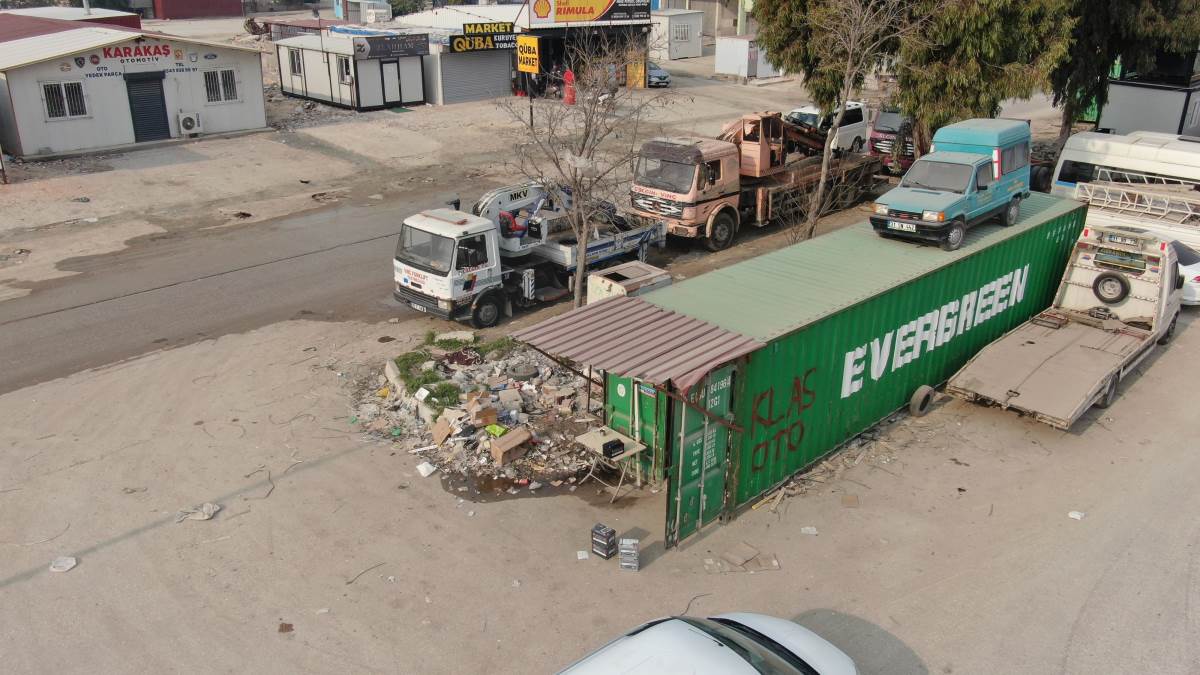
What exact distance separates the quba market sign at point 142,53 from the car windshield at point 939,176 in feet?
83.2

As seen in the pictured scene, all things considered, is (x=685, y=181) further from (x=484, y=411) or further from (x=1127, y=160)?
(x=1127, y=160)

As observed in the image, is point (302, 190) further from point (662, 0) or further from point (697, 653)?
point (662, 0)

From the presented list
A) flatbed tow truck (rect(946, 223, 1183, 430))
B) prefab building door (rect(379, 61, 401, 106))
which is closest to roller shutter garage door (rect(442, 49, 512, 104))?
prefab building door (rect(379, 61, 401, 106))

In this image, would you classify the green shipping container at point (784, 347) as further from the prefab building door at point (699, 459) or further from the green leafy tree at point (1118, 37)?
the green leafy tree at point (1118, 37)

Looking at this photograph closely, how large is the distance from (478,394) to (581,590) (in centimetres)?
444

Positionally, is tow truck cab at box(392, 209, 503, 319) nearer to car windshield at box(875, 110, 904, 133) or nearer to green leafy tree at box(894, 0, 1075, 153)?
green leafy tree at box(894, 0, 1075, 153)

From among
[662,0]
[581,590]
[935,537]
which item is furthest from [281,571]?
[662,0]

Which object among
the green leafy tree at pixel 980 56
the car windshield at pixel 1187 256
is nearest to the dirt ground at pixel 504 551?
the car windshield at pixel 1187 256

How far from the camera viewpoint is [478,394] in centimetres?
1373

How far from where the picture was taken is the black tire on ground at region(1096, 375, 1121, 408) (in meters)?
14.2

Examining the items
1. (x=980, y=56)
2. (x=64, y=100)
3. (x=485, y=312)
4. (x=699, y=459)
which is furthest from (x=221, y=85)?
(x=699, y=459)

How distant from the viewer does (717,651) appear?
23.8 ft

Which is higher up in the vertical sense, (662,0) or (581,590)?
(662,0)

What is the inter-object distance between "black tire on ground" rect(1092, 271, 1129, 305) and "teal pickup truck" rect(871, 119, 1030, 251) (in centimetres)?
180
